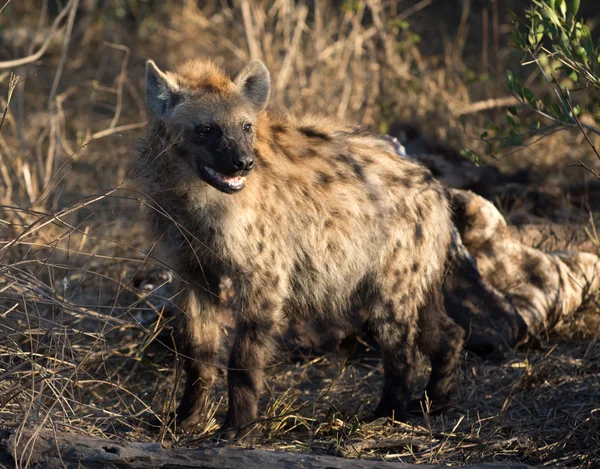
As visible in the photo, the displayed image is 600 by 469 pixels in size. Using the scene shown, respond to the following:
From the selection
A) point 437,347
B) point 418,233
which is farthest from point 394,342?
point 418,233

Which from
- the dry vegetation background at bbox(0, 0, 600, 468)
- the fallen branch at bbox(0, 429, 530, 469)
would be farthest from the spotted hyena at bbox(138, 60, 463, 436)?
the fallen branch at bbox(0, 429, 530, 469)

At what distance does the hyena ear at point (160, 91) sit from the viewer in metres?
3.47

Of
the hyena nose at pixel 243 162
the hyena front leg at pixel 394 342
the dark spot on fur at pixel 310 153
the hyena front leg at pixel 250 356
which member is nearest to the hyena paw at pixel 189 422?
the hyena front leg at pixel 250 356

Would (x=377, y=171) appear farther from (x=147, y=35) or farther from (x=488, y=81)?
(x=147, y=35)

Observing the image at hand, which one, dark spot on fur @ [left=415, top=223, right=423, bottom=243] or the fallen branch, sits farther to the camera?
dark spot on fur @ [left=415, top=223, right=423, bottom=243]

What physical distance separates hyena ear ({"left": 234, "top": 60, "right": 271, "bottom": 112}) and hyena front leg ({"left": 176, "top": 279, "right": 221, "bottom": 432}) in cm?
81

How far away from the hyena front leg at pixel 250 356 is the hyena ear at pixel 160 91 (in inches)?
35.3

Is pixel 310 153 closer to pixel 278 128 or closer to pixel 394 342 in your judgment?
pixel 278 128

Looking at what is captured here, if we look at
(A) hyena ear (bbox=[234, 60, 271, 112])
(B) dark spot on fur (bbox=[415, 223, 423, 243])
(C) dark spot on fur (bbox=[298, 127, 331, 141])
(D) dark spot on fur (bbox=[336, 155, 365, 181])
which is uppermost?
(A) hyena ear (bbox=[234, 60, 271, 112])

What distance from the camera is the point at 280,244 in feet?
11.7

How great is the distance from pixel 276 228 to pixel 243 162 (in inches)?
16.6

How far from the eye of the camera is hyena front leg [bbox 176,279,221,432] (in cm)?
362

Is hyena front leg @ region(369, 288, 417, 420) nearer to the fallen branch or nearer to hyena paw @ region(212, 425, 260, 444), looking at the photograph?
hyena paw @ region(212, 425, 260, 444)

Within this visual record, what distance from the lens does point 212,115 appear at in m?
3.46
